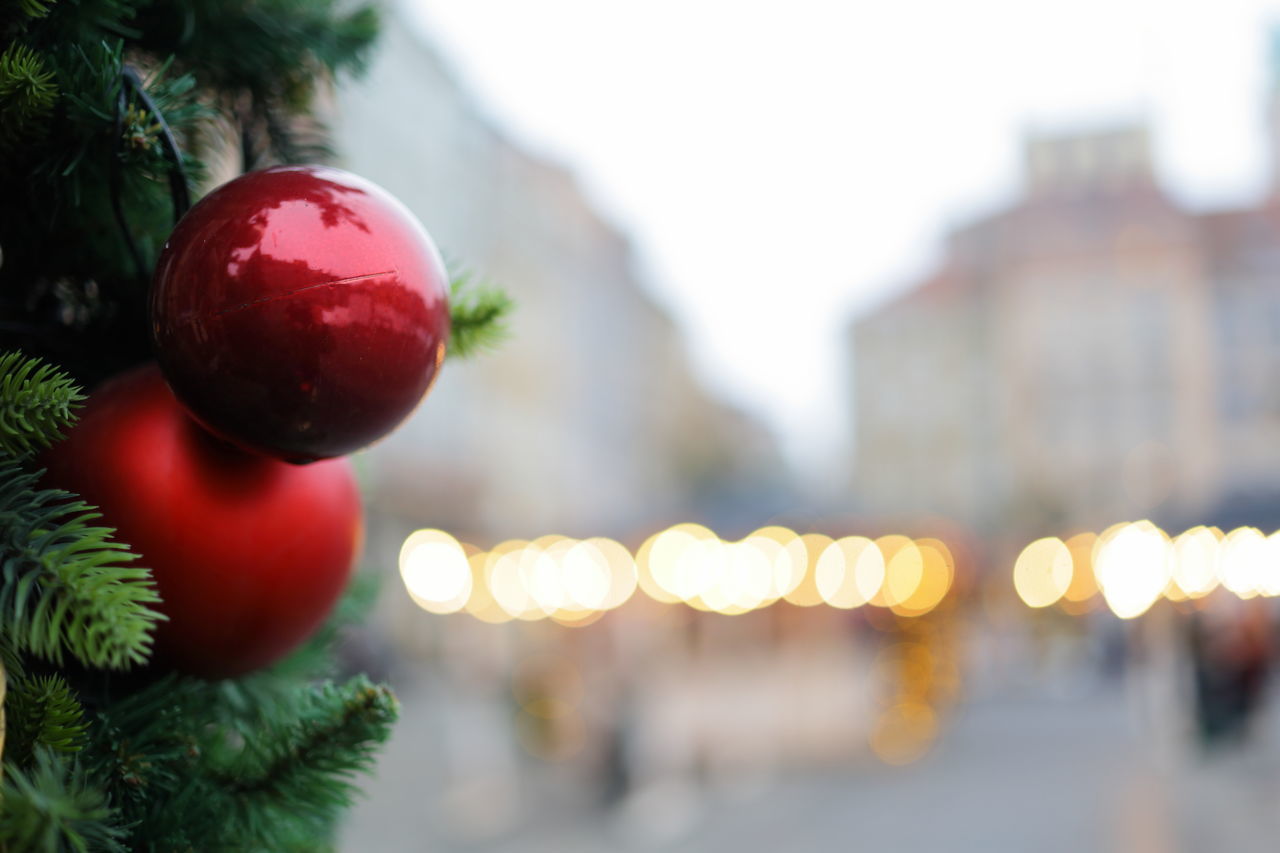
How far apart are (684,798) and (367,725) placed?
1017 cm

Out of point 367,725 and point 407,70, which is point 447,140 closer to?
point 407,70

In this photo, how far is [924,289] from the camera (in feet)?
158

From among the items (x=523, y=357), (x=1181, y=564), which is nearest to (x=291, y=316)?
(x=1181, y=564)

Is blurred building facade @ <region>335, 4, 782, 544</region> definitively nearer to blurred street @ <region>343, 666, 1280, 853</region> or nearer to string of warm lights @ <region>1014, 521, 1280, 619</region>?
blurred street @ <region>343, 666, 1280, 853</region>

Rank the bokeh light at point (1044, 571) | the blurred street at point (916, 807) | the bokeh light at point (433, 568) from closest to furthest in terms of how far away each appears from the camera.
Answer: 1. the blurred street at point (916, 807)
2. the bokeh light at point (433, 568)
3. the bokeh light at point (1044, 571)

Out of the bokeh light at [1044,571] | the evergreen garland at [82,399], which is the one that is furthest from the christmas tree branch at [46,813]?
the bokeh light at [1044,571]

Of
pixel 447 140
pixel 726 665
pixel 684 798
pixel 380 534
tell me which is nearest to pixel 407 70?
pixel 447 140

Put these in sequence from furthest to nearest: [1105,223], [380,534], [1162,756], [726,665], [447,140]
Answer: [1105,223]
[447,140]
[380,534]
[726,665]
[1162,756]

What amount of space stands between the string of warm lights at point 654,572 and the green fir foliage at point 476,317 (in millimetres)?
8356

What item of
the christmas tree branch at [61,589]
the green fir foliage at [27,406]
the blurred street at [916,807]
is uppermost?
the green fir foliage at [27,406]

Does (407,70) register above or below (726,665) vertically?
above

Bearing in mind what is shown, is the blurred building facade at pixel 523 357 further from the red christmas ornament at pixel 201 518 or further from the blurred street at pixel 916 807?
the red christmas ornament at pixel 201 518

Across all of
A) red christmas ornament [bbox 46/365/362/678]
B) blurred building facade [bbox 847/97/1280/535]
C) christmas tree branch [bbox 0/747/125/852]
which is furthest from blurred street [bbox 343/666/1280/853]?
blurred building facade [bbox 847/97/1280/535]

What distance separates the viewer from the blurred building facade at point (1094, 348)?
1569 inches
